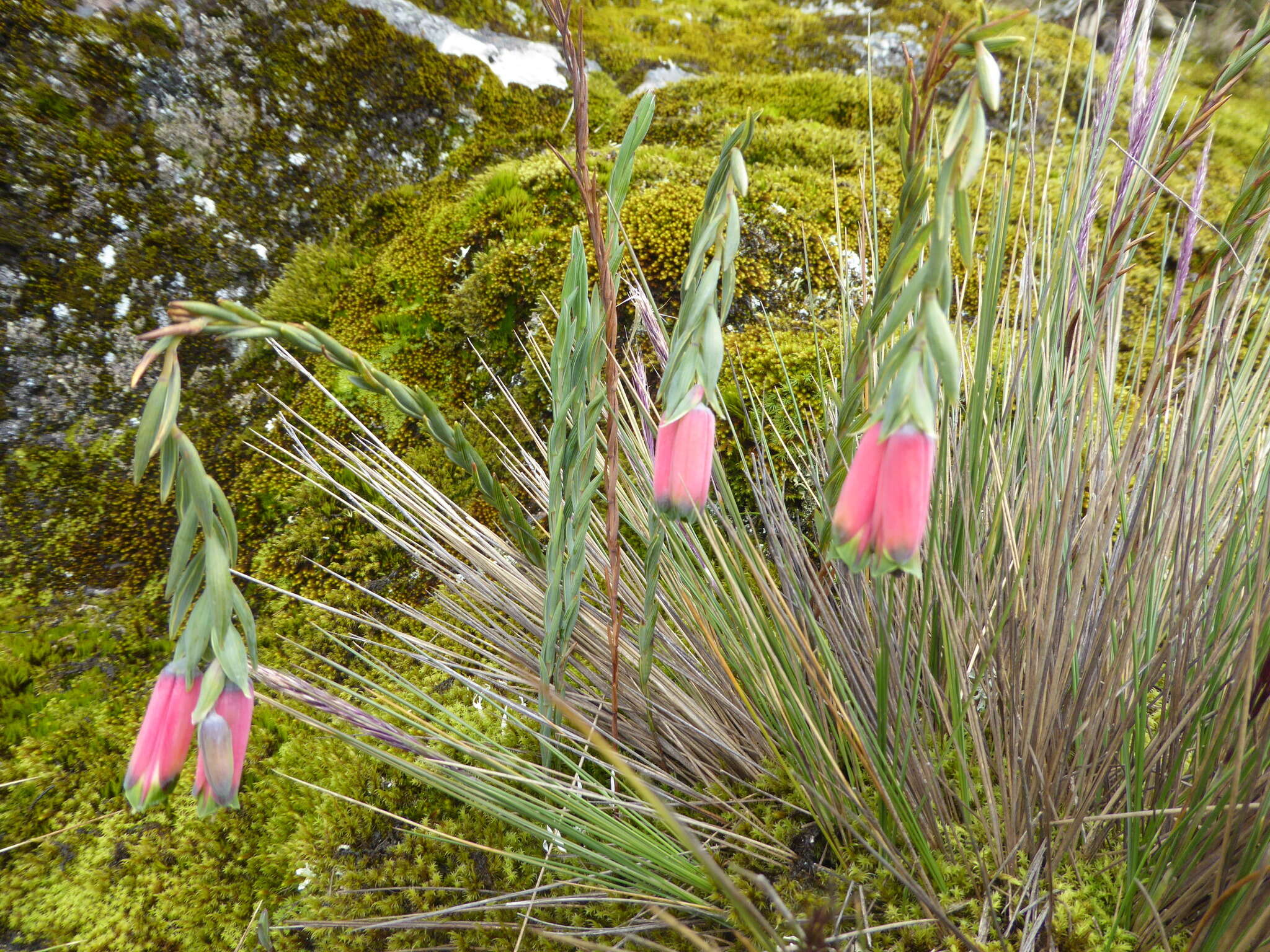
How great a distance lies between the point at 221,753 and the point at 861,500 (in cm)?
52

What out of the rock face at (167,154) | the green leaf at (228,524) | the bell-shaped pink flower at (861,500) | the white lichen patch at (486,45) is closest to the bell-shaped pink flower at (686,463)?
the bell-shaped pink flower at (861,500)

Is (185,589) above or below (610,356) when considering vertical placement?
below

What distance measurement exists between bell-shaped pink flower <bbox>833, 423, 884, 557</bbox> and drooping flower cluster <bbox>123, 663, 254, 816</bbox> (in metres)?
0.47

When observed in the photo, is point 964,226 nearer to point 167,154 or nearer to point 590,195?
point 590,195

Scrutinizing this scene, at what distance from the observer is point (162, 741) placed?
542 millimetres

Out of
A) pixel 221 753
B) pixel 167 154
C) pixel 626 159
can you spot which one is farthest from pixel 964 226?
pixel 167 154

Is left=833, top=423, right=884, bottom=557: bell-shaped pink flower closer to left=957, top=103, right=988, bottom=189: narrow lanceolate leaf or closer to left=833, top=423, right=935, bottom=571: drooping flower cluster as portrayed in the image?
left=833, top=423, right=935, bottom=571: drooping flower cluster

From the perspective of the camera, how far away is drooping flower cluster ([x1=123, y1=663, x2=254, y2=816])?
1.75 ft

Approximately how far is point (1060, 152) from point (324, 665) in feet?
7.37

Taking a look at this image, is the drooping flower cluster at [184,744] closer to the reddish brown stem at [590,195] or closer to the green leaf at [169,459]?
the green leaf at [169,459]

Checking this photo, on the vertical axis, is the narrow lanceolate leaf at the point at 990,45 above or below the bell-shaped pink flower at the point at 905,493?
above

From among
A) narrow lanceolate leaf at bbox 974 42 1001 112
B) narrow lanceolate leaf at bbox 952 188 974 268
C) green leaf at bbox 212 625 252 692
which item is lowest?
green leaf at bbox 212 625 252 692

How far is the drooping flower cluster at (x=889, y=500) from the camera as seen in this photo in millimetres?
455

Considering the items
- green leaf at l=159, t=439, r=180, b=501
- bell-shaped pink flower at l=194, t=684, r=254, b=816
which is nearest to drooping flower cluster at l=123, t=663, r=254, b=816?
bell-shaped pink flower at l=194, t=684, r=254, b=816
